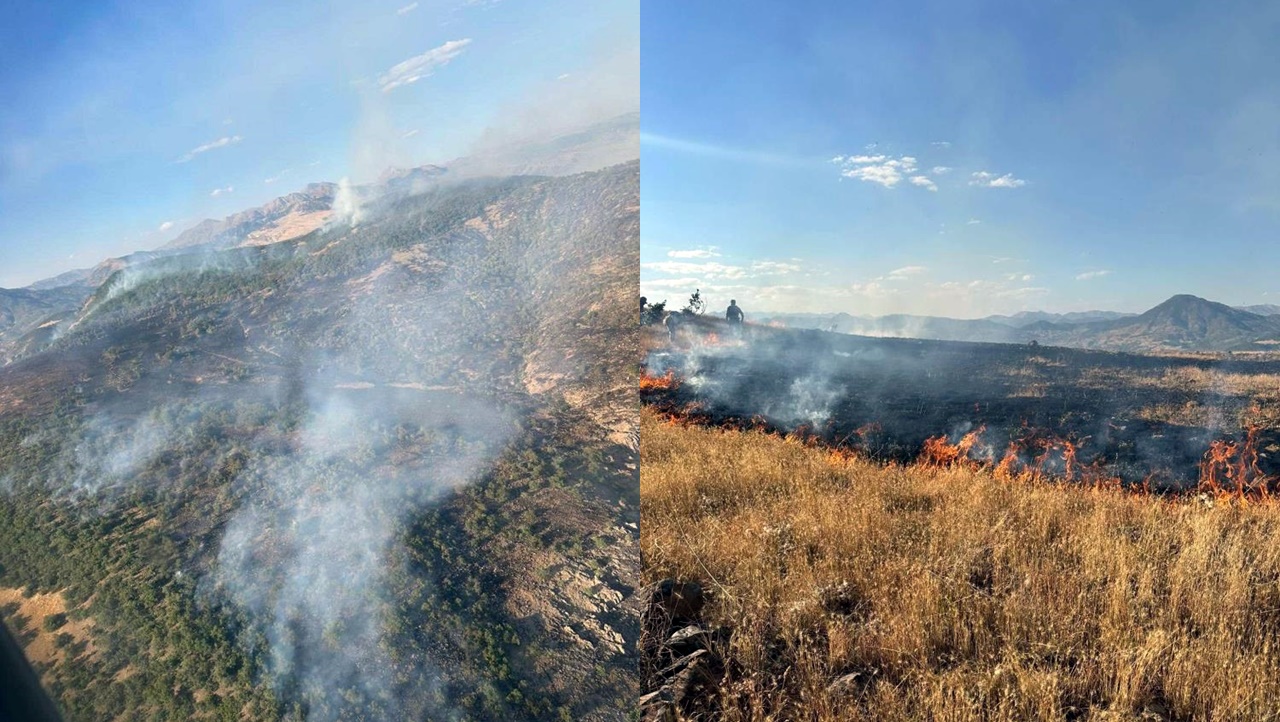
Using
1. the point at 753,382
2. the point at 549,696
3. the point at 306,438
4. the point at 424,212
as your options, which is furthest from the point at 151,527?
the point at 424,212

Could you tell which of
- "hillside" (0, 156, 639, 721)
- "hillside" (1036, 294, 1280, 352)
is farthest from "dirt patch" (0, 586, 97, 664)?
"hillside" (1036, 294, 1280, 352)

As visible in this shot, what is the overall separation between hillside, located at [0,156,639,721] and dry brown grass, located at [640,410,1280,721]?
15.5 ft

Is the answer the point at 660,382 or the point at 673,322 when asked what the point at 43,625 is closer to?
the point at 660,382

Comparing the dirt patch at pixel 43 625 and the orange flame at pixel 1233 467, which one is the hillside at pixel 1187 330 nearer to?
the orange flame at pixel 1233 467

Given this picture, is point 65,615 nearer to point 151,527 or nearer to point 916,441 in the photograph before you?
point 151,527

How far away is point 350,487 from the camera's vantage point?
16.3 meters

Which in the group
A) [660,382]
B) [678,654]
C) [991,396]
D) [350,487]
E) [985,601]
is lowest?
[350,487]

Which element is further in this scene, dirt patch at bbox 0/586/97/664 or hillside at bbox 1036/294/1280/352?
hillside at bbox 1036/294/1280/352

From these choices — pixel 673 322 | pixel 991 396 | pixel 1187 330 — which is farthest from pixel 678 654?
pixel 1187 330

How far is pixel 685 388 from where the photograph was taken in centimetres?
1939

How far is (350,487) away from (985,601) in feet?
52.2

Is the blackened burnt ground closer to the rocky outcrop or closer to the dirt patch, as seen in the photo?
the rocky outcrop

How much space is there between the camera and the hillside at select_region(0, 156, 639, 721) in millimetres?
10945

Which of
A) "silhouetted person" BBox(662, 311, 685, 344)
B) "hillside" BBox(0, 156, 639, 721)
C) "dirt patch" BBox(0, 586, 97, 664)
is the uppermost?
"silhouetted person" BBox(662, 311, 685, 344)
